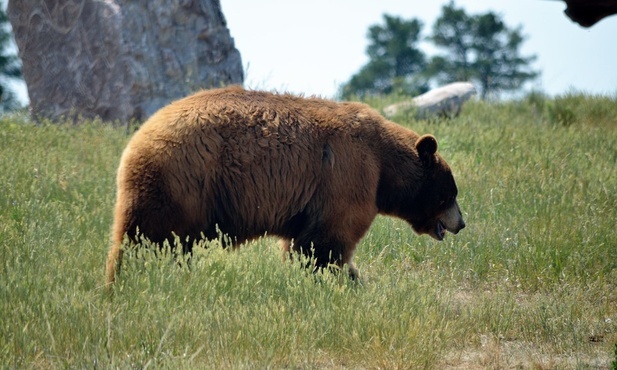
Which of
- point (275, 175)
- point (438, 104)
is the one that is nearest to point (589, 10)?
point (275, 175)

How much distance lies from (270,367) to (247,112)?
249cm

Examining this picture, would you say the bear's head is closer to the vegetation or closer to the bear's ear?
the bear's ear

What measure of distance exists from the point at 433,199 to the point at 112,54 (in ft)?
22.1

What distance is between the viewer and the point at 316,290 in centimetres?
703

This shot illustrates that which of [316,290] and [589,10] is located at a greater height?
[589,10]

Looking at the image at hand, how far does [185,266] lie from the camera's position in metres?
6.77

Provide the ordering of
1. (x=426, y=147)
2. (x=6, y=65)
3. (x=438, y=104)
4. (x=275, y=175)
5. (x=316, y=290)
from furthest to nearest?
(x=6, y=65) < (x=438, y=104) < (x=426, y=147) < (x=275, y=175) < (x=316, y=290)

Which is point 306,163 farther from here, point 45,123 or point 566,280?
point 45,123

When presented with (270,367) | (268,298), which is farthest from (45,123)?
(270,367)

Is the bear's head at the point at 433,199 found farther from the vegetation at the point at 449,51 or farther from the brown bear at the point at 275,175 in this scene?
the vegetation at the point at 449,51

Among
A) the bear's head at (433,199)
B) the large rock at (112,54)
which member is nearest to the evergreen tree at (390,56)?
the large rock at (112,54)

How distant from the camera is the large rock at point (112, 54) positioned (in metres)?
13.8

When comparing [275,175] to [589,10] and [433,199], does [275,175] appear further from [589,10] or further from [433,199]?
[589,10]

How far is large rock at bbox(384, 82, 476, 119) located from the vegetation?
28.5 meters
